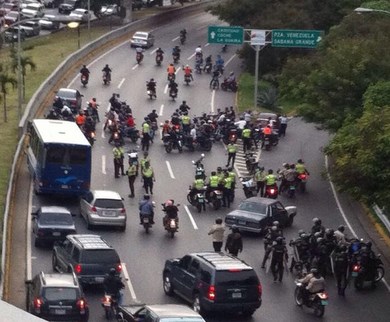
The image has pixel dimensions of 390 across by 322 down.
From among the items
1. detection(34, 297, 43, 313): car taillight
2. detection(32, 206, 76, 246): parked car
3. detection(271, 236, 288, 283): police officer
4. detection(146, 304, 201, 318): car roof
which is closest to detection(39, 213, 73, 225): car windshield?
detection(32, 206, 76, 246): parked car

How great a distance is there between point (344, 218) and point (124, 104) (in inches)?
740

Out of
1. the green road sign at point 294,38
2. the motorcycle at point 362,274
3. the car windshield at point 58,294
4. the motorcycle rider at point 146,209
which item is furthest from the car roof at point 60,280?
the green road sign at point 294,38

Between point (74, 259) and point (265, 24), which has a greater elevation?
point (265, 24)

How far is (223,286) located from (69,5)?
267 ft

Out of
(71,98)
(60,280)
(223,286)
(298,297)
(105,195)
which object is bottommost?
(298,297)

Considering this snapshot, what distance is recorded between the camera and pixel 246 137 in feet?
195

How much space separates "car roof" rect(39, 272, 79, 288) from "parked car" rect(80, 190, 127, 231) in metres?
10.7

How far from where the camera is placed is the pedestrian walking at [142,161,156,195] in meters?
51.0

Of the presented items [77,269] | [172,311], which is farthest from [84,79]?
[172,311]

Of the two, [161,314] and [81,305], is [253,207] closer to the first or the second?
[81,305]

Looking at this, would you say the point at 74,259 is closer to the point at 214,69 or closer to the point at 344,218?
the point at 344,218

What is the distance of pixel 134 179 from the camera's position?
5144 cm

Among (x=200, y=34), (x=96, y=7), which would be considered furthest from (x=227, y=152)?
(x=96, y=7)

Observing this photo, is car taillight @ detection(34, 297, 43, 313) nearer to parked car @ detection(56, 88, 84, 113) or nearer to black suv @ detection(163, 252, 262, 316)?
black suv @ detection(163, 252, 262, 316)
